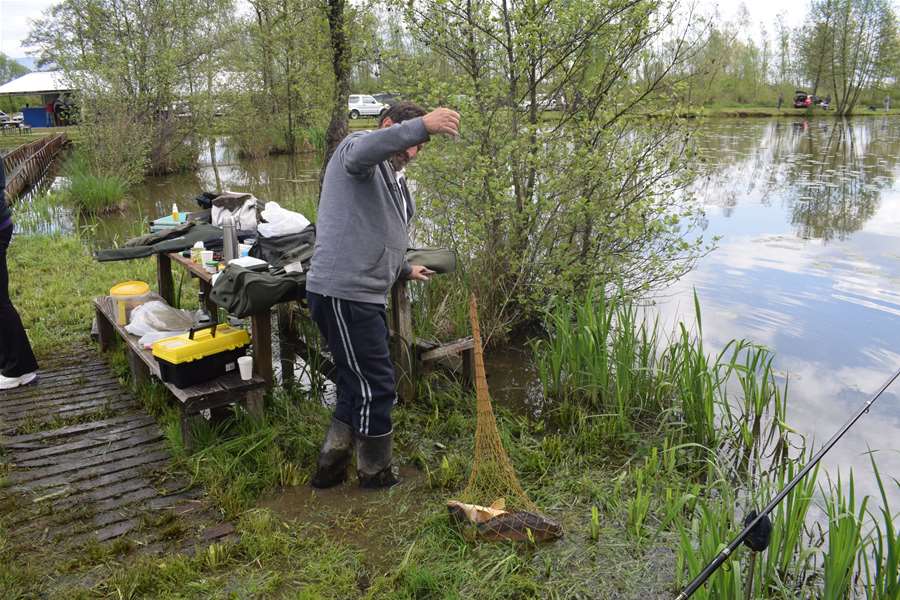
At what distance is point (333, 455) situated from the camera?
3.46 m

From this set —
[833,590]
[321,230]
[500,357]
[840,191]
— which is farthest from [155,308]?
[840,191]

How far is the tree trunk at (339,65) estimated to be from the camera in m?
7.91

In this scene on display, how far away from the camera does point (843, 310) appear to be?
6805mm

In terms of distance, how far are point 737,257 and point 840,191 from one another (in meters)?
5.34

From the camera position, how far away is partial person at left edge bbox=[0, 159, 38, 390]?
4355 millimetres

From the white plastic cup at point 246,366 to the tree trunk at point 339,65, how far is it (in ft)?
14.6

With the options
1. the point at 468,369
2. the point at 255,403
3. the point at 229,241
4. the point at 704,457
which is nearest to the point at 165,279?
the point at 229,241

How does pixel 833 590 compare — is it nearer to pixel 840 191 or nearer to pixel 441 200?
pixel 441 200

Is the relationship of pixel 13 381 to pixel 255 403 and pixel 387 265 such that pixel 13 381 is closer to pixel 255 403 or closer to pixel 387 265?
pixel 255 403

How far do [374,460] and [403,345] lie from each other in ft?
3.44

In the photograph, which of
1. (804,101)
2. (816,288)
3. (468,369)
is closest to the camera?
(468,369)

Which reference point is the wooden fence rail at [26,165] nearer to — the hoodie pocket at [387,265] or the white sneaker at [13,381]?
the white sneaker at [13,381]

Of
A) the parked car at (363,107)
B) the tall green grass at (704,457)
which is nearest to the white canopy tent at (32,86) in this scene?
the parked car at (363,107)

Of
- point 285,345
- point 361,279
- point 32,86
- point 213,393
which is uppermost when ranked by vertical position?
point 32,86
